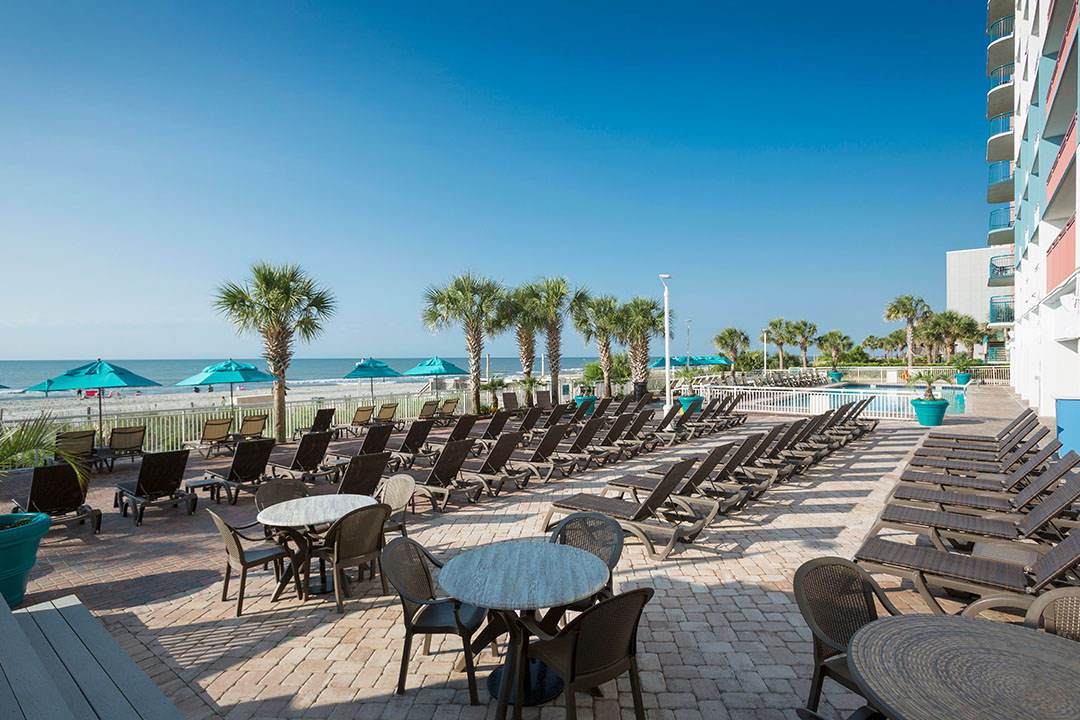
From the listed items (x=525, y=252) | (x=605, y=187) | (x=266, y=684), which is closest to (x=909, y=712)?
(x=266, y=684)

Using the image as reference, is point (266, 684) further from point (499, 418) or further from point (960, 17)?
point (960, 17)

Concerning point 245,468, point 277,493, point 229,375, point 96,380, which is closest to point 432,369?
point 229,375

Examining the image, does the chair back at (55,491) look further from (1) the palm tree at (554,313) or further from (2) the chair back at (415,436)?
(1) the palm tree at (554,313)

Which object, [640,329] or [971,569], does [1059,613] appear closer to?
[971,569]

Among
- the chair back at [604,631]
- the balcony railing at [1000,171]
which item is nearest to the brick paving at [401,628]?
the chair back at [604,631]

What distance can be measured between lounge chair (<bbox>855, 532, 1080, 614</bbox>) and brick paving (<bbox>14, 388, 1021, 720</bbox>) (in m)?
0.44

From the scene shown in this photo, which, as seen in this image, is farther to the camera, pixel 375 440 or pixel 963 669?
pixel 375 440

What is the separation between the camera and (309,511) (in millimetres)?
4840

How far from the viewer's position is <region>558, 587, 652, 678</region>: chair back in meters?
2.51

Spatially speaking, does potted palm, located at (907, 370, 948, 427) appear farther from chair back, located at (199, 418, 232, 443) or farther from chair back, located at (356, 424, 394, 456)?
chair back, located at (199, 418, 232, 443)

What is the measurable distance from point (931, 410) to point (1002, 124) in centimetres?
1964

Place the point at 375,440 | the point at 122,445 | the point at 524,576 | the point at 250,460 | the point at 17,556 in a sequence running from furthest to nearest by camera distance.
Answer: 1. the point at 122,445
2. the point at 375,440
3. the point at 250,460
4. the point at 17,556
5. the point at 524,576

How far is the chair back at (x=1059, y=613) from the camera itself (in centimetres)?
251

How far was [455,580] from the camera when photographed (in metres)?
3.10
